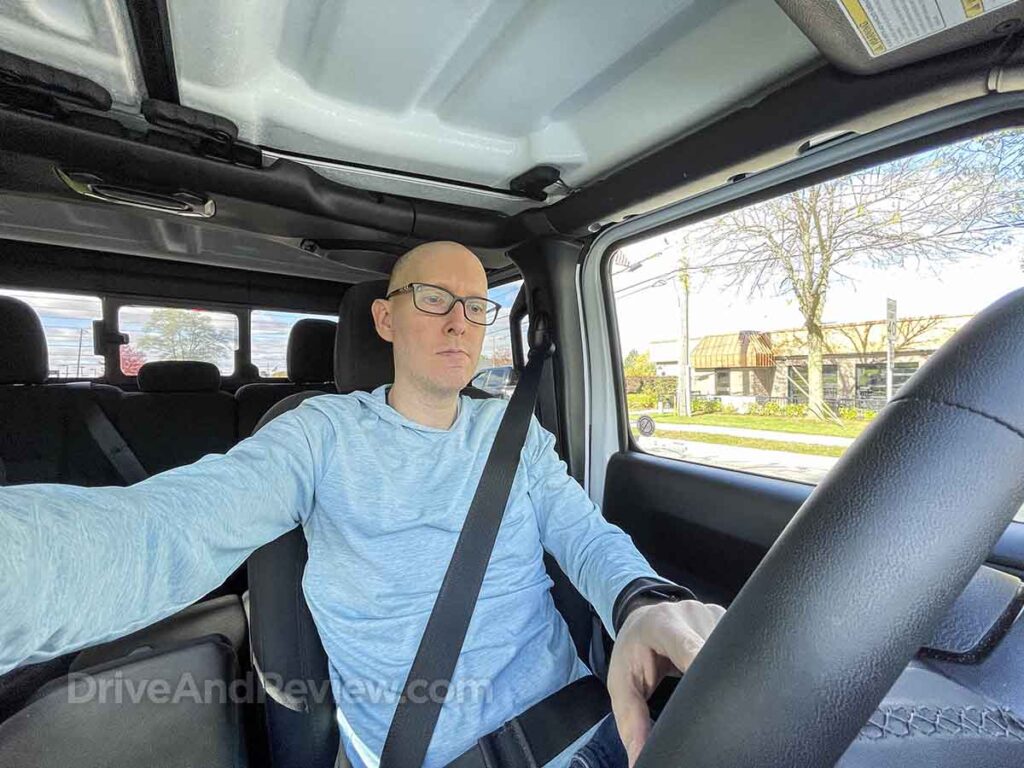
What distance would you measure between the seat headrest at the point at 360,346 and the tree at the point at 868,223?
3.79 ft

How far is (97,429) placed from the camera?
102 inches

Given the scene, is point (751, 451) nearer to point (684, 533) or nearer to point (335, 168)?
point (684, 533)

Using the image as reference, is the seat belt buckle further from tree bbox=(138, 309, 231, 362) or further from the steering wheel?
tree bbox=(138, 309, 231, 362)

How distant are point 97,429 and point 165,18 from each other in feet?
8.05

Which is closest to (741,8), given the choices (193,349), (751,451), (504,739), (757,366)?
(757,366)

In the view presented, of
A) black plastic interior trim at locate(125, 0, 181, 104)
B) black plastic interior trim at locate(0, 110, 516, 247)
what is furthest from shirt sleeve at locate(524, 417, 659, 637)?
black plastic interior trim at locate(125, 0, 181, 104)

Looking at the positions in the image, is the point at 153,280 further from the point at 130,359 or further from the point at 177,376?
the point at 177,376

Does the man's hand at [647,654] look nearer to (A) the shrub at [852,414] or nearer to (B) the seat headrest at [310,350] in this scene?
(A) the shrub at [852,414]

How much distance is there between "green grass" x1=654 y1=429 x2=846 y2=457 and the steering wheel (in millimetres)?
965

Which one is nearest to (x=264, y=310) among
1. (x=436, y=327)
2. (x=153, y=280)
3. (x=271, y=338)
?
(x=271, y=338)

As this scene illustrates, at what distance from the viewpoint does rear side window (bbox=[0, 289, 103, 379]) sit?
340 centimetres

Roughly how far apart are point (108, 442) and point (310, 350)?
51.8 inches

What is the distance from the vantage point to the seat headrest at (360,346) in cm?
162

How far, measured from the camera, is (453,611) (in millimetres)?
1145
